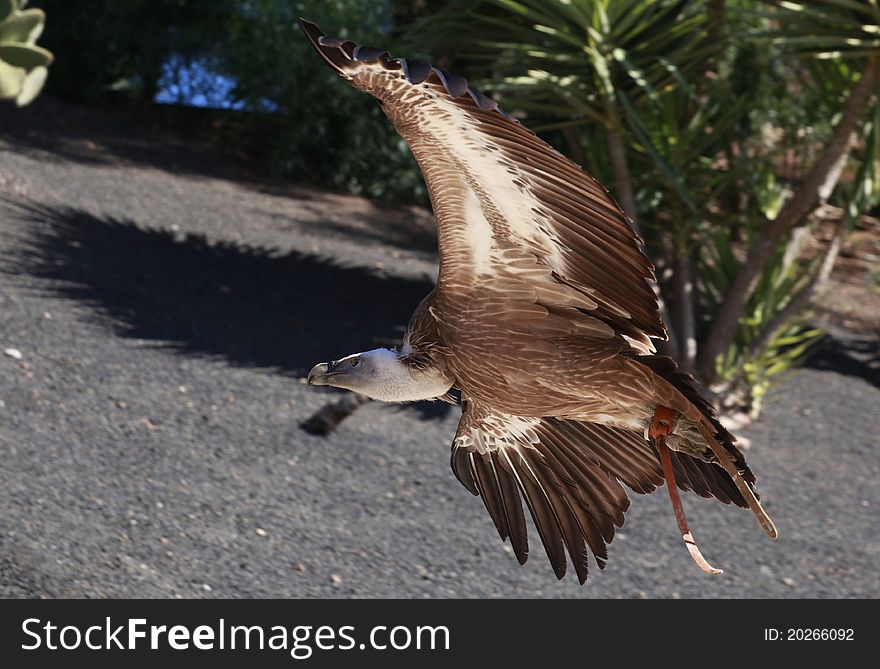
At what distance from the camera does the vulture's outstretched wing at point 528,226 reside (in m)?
1.19

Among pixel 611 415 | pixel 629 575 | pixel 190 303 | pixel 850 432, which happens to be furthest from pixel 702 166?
pixel 611 415

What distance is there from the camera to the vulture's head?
48.2 inches

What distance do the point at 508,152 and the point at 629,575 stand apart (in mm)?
4598

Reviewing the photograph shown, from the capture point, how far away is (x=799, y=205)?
6039 mm

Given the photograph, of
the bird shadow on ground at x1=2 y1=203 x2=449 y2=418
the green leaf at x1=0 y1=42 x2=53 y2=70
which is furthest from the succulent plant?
the bird shadow on ground at x1=2 y1=203 x2=449 y2=418

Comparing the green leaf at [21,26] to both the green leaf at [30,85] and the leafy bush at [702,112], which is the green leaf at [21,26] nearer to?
the green leaf at [30,85]

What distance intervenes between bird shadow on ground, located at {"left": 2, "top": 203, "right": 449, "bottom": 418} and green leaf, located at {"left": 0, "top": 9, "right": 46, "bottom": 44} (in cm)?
209

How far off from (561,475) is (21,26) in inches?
167

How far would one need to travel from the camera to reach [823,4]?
5.48 meters

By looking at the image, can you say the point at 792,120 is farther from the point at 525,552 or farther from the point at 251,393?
the point at 525,552

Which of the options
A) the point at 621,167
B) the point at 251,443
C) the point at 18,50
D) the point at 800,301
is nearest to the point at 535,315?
the point at 18,50

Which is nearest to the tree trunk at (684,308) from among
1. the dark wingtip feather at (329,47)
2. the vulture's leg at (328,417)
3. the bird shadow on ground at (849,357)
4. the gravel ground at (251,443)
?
the gravel ground at (251,443)

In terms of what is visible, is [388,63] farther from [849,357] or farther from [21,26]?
[849,357]
